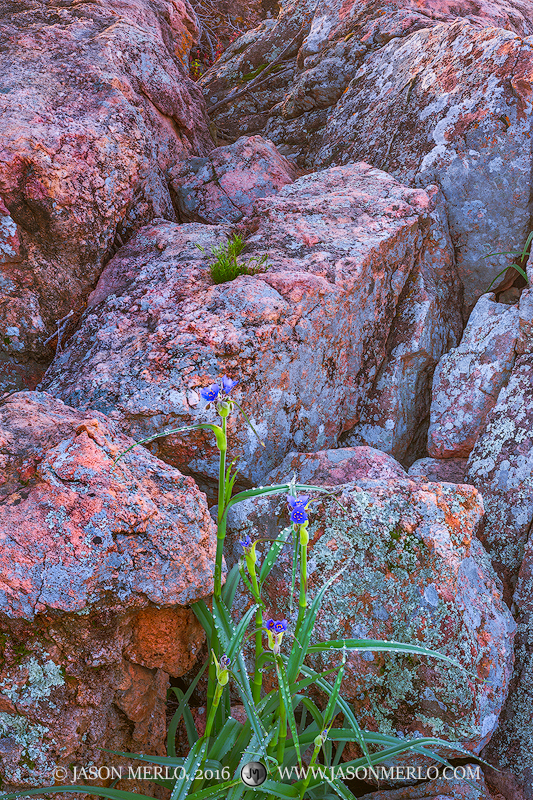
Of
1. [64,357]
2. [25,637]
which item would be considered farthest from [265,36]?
[25,637]

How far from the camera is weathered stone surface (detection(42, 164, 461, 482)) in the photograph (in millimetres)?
2803

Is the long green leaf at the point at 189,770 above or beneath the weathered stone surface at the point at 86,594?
beneath

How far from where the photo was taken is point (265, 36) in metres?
7.12

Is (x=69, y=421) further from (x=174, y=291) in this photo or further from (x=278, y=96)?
(x=278, y=96)

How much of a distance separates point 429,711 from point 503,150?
3423 millimetres

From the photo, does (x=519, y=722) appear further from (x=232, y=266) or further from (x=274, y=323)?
(x=232, y=266)

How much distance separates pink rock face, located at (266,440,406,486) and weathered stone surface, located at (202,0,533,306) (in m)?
1.71

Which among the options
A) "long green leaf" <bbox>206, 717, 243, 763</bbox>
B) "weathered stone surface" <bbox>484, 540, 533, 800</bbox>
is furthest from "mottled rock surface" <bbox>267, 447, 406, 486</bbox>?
"long green leaf" <bbox>206, 717, 243, 763</bbox>

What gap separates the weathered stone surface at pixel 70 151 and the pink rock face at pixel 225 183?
158mm

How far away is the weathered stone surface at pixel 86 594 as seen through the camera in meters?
1.76

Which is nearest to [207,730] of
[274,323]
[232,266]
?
[274,323]

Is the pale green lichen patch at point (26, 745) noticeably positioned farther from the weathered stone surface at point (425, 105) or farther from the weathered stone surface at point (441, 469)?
the weathered stone surface at point (425, 105)

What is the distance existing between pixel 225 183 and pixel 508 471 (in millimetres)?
2975

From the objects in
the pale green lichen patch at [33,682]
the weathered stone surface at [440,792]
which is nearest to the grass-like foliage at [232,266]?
the pale green lichen patch at [33,682]
